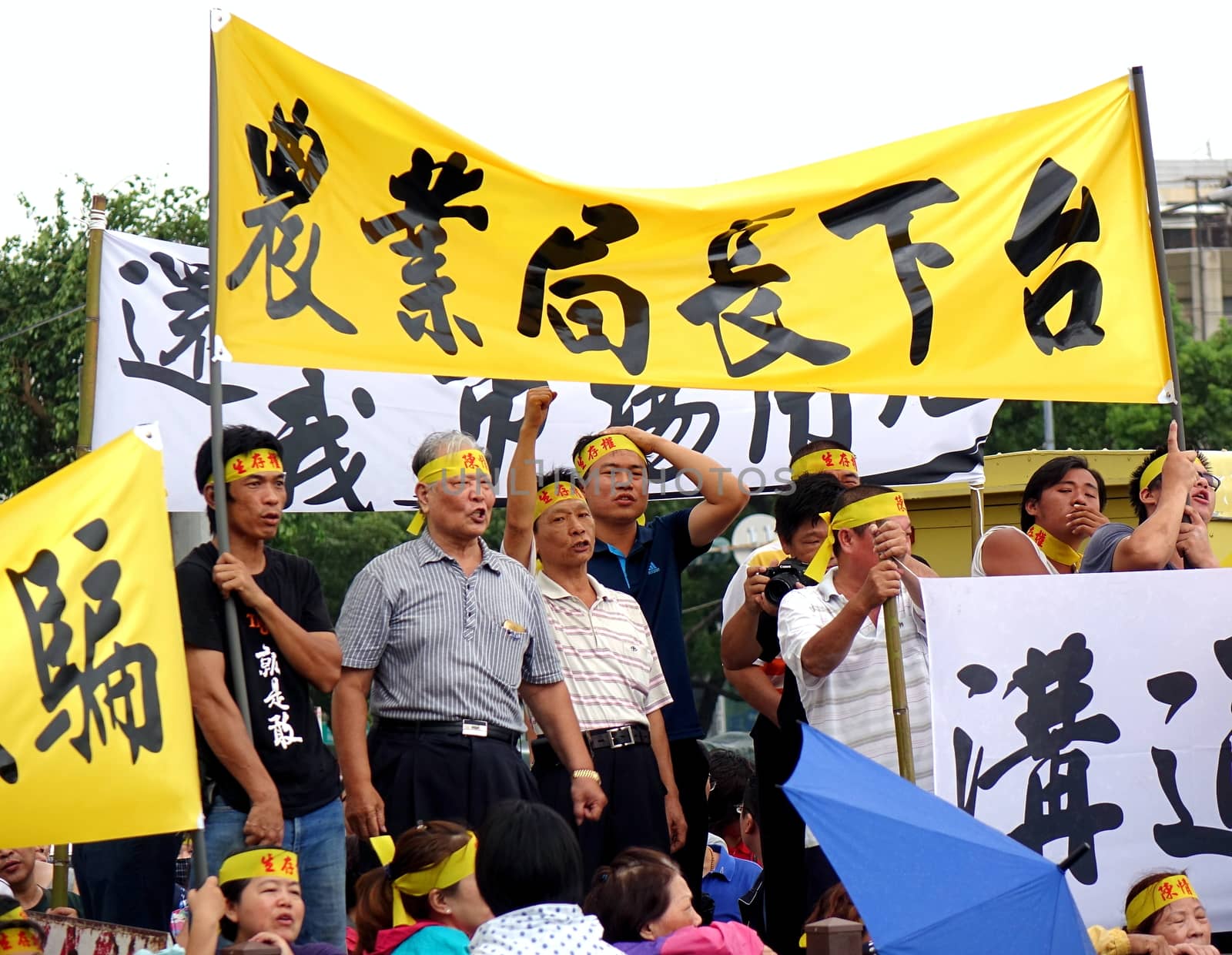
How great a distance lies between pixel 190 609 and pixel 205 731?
359 mm

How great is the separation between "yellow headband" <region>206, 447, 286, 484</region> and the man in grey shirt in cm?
53

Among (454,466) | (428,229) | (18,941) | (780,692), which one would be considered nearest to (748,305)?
(428,229)

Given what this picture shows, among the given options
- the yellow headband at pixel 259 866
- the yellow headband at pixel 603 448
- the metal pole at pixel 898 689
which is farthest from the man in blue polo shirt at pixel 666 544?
the yellow headband at pixel 259 866

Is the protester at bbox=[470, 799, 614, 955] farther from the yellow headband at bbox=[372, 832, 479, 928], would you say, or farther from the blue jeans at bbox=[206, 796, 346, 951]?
the blue jeans at bbox=[206, 796, 346, 951]

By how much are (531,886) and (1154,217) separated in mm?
3790

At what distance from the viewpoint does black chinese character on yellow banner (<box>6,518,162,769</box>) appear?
168 inches

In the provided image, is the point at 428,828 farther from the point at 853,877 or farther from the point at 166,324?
the point at 166,324

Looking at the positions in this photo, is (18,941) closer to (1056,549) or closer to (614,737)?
(614,737)

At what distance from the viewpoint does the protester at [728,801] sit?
7.82 m

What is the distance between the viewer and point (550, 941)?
144 inches

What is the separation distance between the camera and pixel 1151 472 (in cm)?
598

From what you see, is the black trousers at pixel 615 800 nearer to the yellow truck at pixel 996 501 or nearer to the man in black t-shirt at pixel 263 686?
the man in black t-shirt at pixel 263 686

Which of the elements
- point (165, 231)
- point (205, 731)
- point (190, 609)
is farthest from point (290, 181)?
point (165, 231)

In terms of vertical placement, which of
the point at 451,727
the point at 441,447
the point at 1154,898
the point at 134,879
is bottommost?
the point at 1154,898
